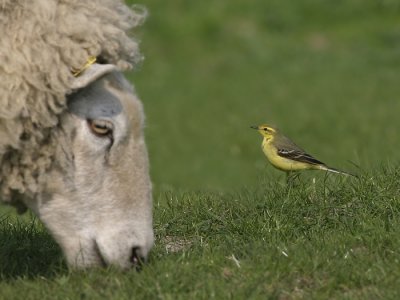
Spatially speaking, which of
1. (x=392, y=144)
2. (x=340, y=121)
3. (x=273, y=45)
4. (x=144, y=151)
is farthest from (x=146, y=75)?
(x=144, y=151)

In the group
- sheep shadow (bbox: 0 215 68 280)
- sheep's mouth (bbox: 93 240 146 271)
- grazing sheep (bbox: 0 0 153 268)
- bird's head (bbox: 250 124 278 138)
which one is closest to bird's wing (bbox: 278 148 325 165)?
bird's head (bbox: 250 124 278 138)

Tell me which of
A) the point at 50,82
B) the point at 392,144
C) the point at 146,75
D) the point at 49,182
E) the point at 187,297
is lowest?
the point at 146,75

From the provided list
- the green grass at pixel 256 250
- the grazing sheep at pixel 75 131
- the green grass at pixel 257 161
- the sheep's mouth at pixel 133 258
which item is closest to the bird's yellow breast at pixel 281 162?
the green grass at pixel 257 161

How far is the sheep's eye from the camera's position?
5461mm

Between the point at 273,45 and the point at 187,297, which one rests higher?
the point at 187,297

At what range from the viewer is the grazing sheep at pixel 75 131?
530 cm

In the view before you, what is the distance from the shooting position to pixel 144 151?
5641 millimetres

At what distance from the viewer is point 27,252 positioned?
6.48 m

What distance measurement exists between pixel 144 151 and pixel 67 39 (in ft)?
2.54

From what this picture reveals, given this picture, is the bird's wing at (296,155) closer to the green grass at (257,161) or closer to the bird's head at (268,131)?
the green grass at (257,161)

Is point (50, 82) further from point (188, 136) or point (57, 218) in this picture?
point (188, 136)

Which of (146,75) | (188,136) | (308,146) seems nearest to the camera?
(308,146)

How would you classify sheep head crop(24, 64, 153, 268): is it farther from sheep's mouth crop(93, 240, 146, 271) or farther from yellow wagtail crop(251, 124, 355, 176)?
yellow wagtail crop(251, 124, 355, 176)

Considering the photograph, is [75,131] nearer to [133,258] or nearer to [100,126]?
[100,126]
